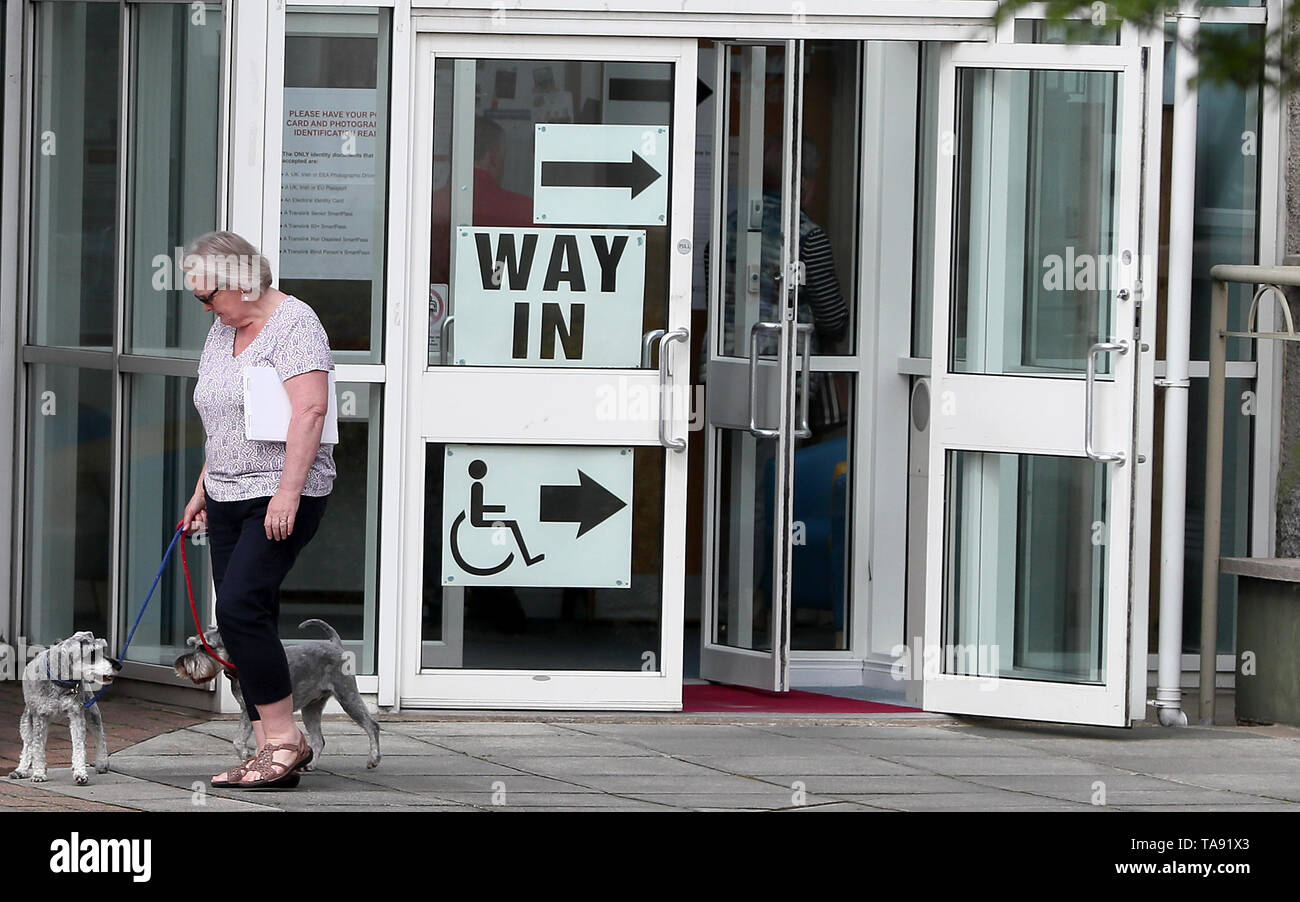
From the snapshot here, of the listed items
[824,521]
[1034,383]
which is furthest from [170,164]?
[1034,383]

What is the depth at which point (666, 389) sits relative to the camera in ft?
22.6

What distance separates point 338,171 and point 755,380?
1.79m

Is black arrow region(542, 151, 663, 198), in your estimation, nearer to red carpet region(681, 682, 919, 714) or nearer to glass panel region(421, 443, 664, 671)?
glass panel region(421, 443, 664, 671)

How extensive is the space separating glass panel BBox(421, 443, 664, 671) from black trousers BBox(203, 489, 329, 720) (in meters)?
1.43

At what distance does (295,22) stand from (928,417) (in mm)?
2743

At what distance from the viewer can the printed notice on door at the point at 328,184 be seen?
6.79m

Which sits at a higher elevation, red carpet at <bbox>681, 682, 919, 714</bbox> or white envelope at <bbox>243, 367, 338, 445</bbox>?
white envelope at <bbox>243, 367, 338, 445</bbox>

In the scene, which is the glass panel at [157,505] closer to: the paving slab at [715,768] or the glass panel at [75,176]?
the glass panel at [75,176]

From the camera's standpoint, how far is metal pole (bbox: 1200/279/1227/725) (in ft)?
24.4

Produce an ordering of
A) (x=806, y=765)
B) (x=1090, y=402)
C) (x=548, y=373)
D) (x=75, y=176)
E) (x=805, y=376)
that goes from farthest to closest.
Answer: (x=805, y=376) → (x=75, y=176) → (x=548, y=373) → (x=1090, y=402) → (x=806, y=765)

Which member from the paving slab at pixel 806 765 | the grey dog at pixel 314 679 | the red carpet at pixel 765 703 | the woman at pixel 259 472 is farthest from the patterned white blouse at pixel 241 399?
the red carpet at pixel 765 703

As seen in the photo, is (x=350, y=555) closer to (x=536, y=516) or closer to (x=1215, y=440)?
(x=536, y=516)

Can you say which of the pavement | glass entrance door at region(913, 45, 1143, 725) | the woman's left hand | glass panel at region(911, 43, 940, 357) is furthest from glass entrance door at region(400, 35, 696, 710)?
the woman's left hand
